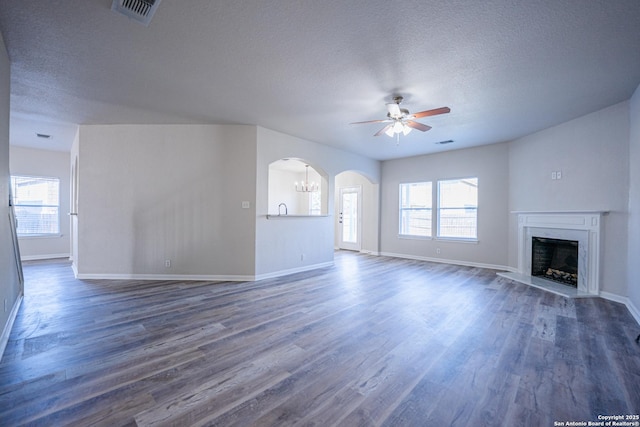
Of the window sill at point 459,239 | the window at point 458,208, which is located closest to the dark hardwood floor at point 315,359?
the window sill at point 459,239

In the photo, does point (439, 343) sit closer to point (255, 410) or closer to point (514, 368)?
point (514, 368)

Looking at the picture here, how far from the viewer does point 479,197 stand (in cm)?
641

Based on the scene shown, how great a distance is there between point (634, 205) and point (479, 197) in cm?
287

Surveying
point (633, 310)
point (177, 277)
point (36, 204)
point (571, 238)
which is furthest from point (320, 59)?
point (36, 204)

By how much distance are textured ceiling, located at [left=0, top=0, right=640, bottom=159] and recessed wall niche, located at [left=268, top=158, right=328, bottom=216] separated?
513 centimetres

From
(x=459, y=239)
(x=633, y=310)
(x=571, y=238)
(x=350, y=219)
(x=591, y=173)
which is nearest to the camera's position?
(x=633, y=310)

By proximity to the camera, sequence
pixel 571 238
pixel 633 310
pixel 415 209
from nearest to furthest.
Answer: pixel 633 310 < pixel 571 238 < pixel 415 209

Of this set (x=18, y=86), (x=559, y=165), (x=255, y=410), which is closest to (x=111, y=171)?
(x=18, y=86)

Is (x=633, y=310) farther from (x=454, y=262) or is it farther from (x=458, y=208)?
(x=458, y=208)

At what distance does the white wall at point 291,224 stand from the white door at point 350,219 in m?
2.17

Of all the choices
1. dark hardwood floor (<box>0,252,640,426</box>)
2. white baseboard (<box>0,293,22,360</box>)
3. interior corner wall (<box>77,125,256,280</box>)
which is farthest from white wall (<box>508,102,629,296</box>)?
white baseboard (<box>0,293,22,360</box>)

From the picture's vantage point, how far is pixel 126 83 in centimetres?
336

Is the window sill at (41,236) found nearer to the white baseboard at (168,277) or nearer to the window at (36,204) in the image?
the window at (36,204)

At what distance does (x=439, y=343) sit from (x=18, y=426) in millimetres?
3046
